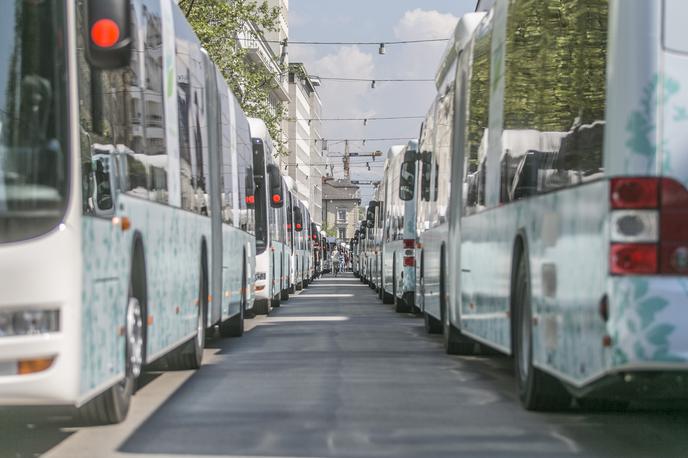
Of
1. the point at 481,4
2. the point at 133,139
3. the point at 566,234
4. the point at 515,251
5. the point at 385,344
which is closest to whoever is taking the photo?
the point at 566,234

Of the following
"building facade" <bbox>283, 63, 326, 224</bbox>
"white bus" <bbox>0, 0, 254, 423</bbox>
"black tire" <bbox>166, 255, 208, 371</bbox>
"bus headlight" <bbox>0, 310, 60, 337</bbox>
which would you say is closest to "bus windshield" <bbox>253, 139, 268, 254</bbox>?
"black tire" <bbox>166, 255, 208, 371</bbox>

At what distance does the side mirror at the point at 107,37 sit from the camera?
27.0 ft

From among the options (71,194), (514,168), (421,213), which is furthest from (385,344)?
(71,194)

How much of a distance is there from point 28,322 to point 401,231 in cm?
2177

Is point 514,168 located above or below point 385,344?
above

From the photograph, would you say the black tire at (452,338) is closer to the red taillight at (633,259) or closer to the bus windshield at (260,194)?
the red taillight at (633,259)

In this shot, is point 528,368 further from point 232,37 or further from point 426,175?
point 232,37

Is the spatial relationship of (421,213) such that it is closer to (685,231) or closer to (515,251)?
(515,251)

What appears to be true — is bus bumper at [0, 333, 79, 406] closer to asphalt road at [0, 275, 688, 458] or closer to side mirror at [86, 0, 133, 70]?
asphalt road at [0, 275, 688, 458]

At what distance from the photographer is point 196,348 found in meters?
14.9

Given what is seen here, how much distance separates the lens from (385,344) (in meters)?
19.6

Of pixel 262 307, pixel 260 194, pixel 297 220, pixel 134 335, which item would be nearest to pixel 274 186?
pixel 260 194

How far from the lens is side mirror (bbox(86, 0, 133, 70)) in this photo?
822cm

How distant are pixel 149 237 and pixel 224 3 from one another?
32.4m
